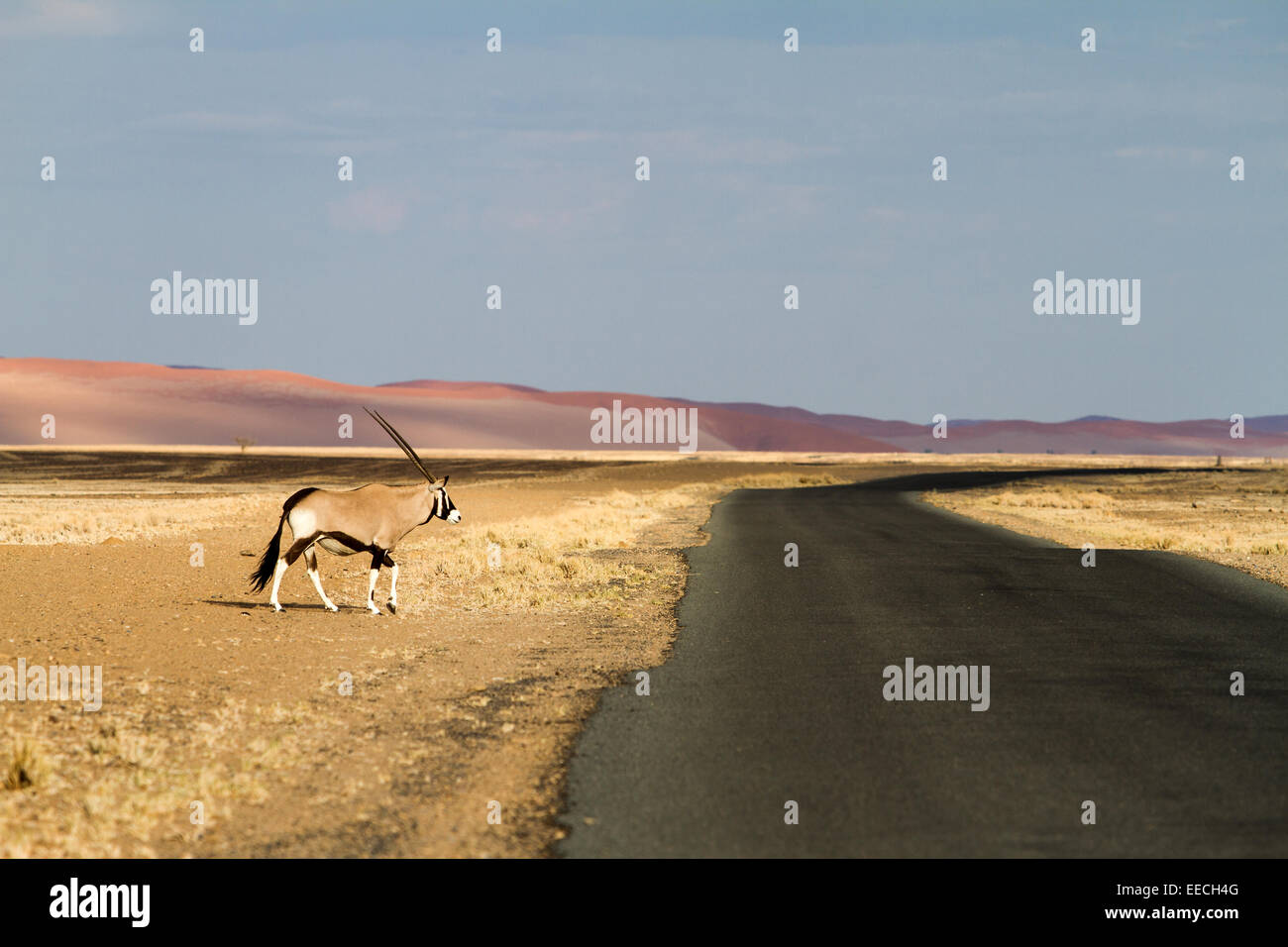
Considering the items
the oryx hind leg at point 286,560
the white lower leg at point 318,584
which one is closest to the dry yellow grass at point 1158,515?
the white lower leg at point 318,584

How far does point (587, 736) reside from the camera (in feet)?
27.8

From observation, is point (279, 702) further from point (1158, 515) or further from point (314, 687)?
point (1158, 515)

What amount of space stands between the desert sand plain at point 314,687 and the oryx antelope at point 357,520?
2.16ft

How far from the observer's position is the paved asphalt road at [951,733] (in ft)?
20.4

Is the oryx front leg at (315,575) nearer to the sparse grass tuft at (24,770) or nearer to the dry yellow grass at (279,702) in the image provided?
the dry yellow grass at (279,702)

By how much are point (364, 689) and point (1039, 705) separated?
5.63m

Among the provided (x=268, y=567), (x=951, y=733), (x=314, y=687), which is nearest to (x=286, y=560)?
(x=268, y=567)

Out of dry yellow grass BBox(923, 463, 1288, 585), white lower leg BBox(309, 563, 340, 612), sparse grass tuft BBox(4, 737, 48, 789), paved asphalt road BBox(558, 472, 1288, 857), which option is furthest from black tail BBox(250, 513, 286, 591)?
dry yellow grass BBox(923, 463, 1288, 585)

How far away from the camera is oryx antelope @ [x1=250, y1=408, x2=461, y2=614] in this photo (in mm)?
13656

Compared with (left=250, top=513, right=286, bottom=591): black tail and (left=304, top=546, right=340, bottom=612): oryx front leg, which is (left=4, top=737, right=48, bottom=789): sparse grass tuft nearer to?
(left=304, top=546, right=340, bottom=612): oryx front leg

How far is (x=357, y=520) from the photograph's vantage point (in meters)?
13.9

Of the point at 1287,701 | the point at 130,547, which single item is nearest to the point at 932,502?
the point at 130,547
